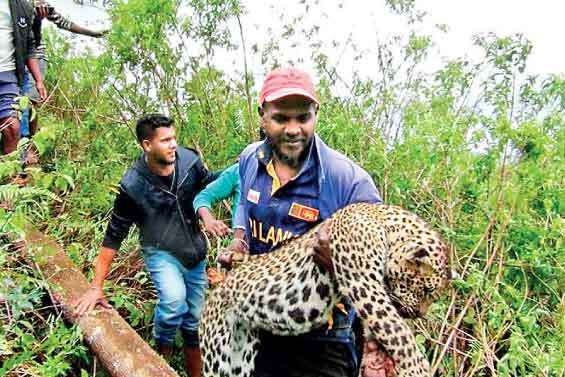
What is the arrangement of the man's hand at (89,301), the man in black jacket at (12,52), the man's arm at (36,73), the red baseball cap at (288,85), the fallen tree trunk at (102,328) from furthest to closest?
the man's arm at (36,73) < the man in black jacket at (12,52) < the man's hand at (89,301) < the fallen tree trunk at (102,328) < the red baseball cap at (288,85)

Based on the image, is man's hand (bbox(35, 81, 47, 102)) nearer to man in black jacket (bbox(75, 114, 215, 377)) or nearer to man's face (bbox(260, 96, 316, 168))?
man in black jacket (bbox(75, 114, 215, 377))

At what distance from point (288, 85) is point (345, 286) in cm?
88

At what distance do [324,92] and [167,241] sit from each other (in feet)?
9.46

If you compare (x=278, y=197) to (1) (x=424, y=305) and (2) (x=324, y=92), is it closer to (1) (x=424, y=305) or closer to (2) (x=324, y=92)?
(1) (x=424, y=305)

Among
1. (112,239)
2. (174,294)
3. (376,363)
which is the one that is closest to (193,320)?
(174,294)

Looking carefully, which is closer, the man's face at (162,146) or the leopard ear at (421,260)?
the leopard ear at (421,260)

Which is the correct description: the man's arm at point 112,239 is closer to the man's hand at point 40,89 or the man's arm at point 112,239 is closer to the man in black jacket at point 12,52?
the man in black jacket at point 12,52

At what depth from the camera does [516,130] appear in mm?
4996

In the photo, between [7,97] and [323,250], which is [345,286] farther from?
[7,97]

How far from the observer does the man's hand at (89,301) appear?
15.3 ft

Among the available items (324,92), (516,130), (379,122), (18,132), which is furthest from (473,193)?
(18,132)

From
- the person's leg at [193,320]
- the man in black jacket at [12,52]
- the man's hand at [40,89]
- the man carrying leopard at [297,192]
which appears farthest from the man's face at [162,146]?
the man's hand at [40,89]

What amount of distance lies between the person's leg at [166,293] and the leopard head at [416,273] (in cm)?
241

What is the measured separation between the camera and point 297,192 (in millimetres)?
2963
